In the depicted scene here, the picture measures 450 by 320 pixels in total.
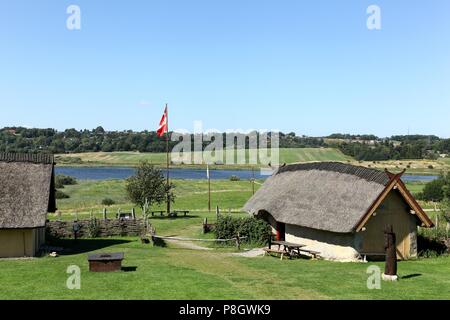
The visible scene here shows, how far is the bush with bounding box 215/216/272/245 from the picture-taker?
32406 mm

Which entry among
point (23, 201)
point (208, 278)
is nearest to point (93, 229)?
point (23, 201)

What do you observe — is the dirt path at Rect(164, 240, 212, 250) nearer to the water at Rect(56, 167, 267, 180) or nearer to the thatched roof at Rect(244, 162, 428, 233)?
the thatched roof at Rect(244, 162, 428, 233)

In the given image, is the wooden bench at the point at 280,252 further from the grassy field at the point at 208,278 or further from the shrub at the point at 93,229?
the shrub at the point at 93,229

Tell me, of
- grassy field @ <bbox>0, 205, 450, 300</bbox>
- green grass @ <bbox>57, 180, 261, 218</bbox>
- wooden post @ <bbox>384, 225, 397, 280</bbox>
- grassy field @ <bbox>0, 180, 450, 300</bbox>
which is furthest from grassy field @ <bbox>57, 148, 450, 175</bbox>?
wooden post @ <bbox>384, 225, 397, 280</bbox>

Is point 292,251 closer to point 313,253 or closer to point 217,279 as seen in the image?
point 313,253

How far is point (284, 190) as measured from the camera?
32.0m

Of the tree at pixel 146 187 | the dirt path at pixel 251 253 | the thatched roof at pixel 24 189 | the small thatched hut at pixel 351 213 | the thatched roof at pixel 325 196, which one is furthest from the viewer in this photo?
the tree at pixel 146 187

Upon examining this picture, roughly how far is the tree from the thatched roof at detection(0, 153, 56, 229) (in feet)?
61.8

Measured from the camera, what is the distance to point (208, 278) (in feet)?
63.4

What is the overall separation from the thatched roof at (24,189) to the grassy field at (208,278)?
2090mm

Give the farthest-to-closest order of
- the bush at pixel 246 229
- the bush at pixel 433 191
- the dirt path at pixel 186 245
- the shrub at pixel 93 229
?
the bush at pixel 433 191, the shrub at pixel 93 229, the bush at pixel 246 229, the dirt path at pixel 186 245

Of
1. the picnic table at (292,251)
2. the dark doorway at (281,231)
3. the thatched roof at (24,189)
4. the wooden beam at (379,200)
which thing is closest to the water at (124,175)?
the dark doorway at (281,231)

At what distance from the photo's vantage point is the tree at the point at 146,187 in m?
48.0
